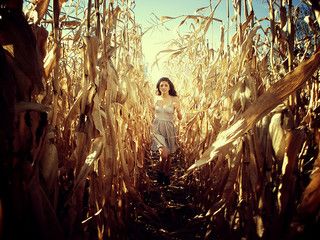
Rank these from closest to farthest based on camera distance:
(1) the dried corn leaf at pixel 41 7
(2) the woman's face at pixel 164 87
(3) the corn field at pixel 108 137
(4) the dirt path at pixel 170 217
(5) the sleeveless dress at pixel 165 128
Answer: (3) the corn field at pixel 108 137, (1) the dried corn leaf at pixel 41 7, (4) the dirt path at pixel 170 217, (5) the sleeveless dress at pixel 165 128, (2) the woman's face at pixel 164 87

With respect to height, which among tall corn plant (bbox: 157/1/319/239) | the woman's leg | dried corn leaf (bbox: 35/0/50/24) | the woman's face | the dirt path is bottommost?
the dirt path

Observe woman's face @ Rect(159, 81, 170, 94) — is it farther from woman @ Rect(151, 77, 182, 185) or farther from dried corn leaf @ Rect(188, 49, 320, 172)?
dried corn leaf @ Rect(188, 49, 320, 172)

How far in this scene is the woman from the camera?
94.1 inches

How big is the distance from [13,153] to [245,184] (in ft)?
2.79

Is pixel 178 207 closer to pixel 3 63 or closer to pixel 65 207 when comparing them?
pixel 65 207

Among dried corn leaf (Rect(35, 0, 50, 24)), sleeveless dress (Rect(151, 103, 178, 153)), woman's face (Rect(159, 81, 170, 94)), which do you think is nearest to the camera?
dried corn leaf (Rect(35, 0, 50, 24))

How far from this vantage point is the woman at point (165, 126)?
239 centimetres

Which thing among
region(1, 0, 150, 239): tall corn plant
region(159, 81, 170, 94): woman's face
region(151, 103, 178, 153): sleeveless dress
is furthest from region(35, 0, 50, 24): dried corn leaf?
region(159, 81, 170, 94): woman's face

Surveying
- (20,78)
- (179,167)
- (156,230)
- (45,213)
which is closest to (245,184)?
(156,230)

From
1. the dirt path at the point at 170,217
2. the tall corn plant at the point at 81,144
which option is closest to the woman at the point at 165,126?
the dirt path at the point at 170,217

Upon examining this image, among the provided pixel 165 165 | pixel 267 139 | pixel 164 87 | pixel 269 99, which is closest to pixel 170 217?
pixel 165 165

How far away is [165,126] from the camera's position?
273 cm

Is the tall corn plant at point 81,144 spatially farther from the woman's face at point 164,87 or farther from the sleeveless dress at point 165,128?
the woman's face at point 164,87

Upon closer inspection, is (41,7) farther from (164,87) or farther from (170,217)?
(164,87)
